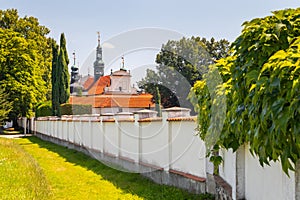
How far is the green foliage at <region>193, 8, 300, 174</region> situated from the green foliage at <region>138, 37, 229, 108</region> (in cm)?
2754

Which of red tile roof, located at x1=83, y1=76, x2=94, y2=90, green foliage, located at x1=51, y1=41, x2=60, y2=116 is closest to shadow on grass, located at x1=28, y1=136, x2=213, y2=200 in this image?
green foliage, located at x1=51, y1=41, x2=60, y2=116

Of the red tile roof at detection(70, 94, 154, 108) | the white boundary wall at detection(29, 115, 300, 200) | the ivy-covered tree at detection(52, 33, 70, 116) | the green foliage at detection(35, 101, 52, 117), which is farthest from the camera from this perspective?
the red tile roof at detection(70, 94, 154, 108)

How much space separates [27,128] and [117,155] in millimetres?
27848

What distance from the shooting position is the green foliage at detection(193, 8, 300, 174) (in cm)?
226

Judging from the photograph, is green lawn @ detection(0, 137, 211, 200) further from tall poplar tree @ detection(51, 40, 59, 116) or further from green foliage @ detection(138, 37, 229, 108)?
green foliage @ detection(138, 37, 229, 108)

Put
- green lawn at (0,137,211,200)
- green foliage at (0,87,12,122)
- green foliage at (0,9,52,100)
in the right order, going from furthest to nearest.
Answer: green foliage at (0,9,52,100), green foliage at (0,87,12,122), green lawn at (0,137,211,200)

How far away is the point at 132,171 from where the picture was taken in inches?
413

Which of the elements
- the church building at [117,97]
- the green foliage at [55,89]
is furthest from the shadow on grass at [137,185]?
the church building at [117,97]

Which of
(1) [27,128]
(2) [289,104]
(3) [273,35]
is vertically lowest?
(1) [27,128]

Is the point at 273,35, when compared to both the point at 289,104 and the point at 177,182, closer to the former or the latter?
the point at 289,104

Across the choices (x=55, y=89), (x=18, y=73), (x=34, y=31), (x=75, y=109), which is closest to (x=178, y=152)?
(x=75, y=109)

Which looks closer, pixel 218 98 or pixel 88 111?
pixel 218 98

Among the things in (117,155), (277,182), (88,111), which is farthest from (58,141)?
(277,182)

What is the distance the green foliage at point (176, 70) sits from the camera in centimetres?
3344
